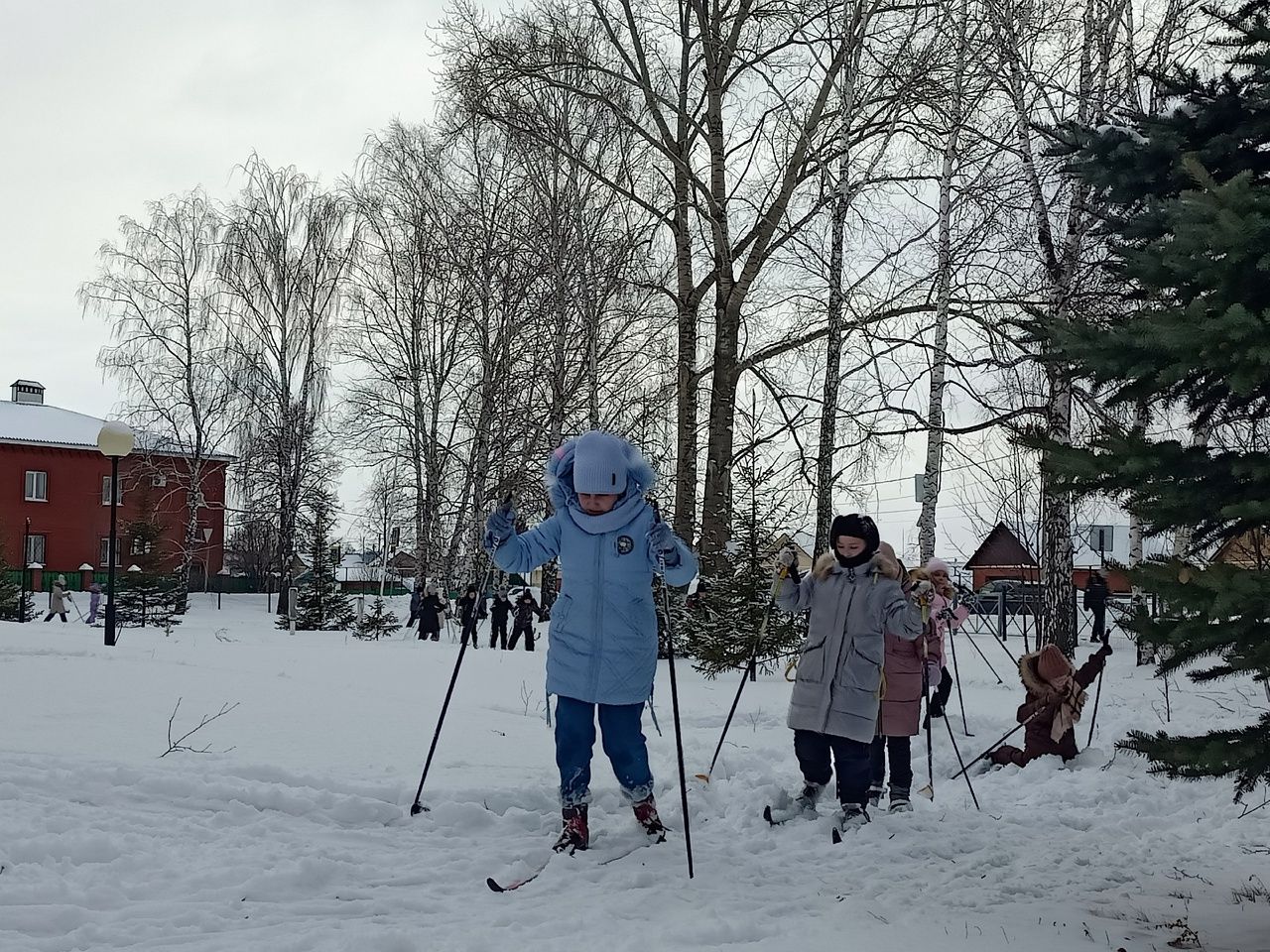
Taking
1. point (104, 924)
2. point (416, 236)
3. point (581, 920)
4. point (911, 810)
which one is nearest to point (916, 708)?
point (911, 810)

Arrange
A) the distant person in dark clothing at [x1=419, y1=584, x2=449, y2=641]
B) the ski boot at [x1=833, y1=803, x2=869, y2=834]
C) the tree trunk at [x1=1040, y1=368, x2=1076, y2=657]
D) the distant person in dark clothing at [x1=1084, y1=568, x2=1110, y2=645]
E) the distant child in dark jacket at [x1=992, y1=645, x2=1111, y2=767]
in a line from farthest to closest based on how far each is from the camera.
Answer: the distant person in dark clothing at [x1=419, y1=584, x2=449, y2=641], the distant person in dark clothing at [x1=1084, y1=568, x2=1110, y2=645], the tree trunk at [x1=1040, y1=368, x2=1076, y2=657], the distant child in dark jacket at [x1=992, y1=645, x2=1111, y2=767], the ski boot at [x1=833, y1=803, x2=869, y2=834]

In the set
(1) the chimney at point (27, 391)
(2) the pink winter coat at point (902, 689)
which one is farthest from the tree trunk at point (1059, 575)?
(1) the chimney at point (27, 391)

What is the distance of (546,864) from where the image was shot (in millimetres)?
4727

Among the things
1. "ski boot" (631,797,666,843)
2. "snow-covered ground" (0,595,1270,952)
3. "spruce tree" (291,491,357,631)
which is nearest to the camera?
"snow-covered ground" (0,595,1270,952)

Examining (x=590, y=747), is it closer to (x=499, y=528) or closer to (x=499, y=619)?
(x=499, y=528)

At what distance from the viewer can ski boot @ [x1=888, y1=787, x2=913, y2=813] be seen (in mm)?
6230

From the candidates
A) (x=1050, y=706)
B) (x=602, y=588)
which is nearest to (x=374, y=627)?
(x=1050, y=706)

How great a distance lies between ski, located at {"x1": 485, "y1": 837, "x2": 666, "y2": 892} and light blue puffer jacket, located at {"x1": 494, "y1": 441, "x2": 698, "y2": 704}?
0.66m

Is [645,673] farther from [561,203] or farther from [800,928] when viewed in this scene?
[561,203]

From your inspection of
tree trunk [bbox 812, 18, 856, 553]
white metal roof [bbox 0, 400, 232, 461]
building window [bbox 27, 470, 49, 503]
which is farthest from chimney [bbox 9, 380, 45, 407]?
tree trunk [bbox 812, 18, 856, 553]

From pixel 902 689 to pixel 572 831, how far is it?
8.10ft

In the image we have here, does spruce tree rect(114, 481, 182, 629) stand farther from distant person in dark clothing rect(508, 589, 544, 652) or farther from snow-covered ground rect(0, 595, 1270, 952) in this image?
snow-covered ground rect(0, 595, 1270, 952)

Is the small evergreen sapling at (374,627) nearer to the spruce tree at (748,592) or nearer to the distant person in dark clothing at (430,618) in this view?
the distant person in dark clothing at (430,618)

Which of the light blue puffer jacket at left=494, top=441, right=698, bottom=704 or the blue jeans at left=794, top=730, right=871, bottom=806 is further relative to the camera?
the blue jeans at left=794, top=730, right=871, bottom=806
